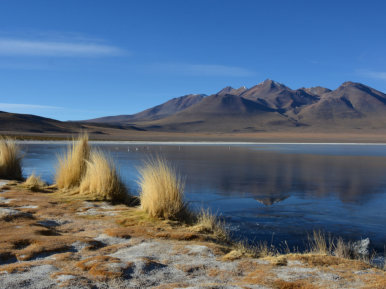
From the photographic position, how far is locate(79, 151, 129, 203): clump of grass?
819cm

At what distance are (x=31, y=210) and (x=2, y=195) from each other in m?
1.61

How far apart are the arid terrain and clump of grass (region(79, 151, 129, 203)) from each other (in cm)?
215

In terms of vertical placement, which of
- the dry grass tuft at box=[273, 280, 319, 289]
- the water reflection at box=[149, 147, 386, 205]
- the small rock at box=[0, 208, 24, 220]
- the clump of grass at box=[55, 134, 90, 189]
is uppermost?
the clump of grass at box=[55, 134, 90, 189]

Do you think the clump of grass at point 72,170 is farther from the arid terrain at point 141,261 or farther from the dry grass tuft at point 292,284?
the dry grass tuft at point 292,284

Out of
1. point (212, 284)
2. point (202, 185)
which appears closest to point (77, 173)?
point (202, 185)

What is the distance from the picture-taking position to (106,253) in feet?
14.4

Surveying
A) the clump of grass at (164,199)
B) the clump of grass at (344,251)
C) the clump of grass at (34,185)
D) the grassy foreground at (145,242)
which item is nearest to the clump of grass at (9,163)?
the clump of grass at (34,185)

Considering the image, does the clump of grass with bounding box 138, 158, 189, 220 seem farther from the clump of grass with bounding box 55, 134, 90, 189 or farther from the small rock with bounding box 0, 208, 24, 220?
the clump of grass with bounding box 55, 134, 90, 189

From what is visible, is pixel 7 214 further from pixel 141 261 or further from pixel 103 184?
pixel 141 261

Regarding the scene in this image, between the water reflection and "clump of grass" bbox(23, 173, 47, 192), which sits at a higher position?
"clump of grass" bbox(23, 173, 47, 192)

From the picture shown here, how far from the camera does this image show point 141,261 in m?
4.04

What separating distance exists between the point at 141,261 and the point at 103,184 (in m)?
4.43

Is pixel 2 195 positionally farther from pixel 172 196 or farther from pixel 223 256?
pixel 223 256

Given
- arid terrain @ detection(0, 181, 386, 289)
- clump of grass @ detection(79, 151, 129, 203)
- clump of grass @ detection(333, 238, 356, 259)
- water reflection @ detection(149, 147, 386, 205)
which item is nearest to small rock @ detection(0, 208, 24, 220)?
arid terrain @ detection(0, 181, 386, 289)
